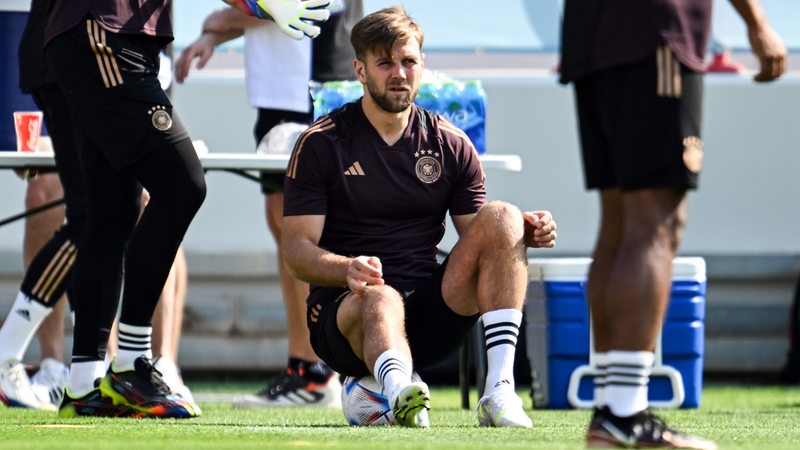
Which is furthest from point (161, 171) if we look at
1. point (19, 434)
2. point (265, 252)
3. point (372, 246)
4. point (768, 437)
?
point (265, 252)

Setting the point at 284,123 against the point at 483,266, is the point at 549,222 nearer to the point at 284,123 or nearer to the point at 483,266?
the point at 483,266

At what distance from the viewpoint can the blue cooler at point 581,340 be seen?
588 centimetres

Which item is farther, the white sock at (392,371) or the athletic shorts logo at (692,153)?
the white sock at (392,371)

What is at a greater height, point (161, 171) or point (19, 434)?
point (161, 171)

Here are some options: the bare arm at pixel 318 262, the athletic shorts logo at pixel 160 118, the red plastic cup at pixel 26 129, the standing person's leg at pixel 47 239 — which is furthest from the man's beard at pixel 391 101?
the standing person's leg at pixel 47 239

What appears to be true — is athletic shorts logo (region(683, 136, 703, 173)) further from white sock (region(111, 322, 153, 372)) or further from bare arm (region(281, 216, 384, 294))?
white sock (region(111, 322, 153, 372))

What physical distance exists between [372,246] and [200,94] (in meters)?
3.09

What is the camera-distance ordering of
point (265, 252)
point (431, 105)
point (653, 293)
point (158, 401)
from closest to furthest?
point (653, 293), point (158, 401), point (431, 105), point (265, 252)

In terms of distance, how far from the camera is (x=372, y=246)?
4.50 meters

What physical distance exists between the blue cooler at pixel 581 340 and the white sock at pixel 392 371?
6.12ft

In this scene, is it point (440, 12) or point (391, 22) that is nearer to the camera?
point (391, 22)

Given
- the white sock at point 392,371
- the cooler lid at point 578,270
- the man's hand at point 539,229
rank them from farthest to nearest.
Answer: the cooler lid at point 578,270
the man's hand at point 539,229
the white sock at point 392,371

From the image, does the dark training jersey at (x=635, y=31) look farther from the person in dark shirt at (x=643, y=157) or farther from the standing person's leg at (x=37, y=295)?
the standing person's leg at (x=37, y=295)

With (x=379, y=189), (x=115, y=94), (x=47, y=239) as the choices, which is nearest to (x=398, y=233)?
(x=379, y=189)
